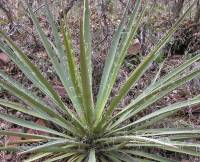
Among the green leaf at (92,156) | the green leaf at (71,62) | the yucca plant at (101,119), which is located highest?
the green leaf at (71,62)

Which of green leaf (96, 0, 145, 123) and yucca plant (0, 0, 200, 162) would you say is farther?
green leaf (96, 0, 145, 123)

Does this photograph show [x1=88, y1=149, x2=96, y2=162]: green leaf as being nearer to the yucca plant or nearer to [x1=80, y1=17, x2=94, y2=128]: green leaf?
the yucca plant

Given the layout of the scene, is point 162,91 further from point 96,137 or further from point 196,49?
point 196,49

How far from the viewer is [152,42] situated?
12.6 feet

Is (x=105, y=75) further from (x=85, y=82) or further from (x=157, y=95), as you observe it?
(x=85, y=82)

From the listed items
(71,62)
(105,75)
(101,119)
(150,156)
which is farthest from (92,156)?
(105,75)

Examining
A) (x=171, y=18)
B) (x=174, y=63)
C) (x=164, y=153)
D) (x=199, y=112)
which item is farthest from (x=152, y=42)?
(x=164, y=153)

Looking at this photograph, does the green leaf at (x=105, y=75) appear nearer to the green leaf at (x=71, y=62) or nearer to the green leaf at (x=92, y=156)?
the green leaf at (x=71, y=62)

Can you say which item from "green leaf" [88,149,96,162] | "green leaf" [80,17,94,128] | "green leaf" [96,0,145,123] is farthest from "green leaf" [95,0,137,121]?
"green leaf" [88,149,96,162]

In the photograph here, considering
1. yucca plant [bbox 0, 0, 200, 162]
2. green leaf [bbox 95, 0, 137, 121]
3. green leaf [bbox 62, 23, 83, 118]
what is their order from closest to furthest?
green leaf [bbox 62, 23, 83, 118] → yucca plant [bbox 0, 0, 200, 162] → green leaf [bbox 95, 0, 137, 121]

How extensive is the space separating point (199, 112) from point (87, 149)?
1084mm

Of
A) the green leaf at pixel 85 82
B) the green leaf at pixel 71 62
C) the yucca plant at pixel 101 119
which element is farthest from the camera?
the yucca plant at pixel 101 119

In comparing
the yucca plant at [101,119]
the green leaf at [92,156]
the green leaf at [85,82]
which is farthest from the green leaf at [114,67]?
the green leaf at [92,156]

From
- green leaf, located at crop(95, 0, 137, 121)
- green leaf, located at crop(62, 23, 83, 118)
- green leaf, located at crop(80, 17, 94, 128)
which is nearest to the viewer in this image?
green leaf, located at crop(80, 17, 94, 128)
